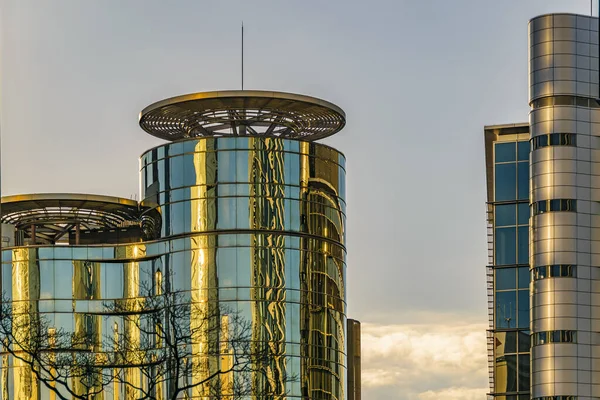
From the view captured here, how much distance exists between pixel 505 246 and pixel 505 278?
258cm

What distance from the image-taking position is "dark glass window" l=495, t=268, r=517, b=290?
112938mm

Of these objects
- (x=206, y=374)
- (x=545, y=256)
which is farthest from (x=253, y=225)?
(x=545, y=256)

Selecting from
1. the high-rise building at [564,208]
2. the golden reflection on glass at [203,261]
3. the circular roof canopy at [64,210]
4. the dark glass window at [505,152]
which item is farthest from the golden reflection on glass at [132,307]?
the high-rise building at [564,208]

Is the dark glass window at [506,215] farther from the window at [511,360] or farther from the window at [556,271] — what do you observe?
the window at [556,271]

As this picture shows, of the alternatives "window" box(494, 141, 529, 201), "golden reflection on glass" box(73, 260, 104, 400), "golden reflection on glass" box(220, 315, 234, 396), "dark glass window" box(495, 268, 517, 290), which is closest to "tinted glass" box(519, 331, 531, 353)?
"dark glass window" box(495, 268, 517, 290)

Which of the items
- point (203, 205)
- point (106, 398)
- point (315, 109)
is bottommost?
point (106, 398)

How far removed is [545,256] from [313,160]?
96.9 ft

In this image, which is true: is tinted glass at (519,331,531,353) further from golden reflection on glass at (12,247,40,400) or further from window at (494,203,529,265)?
golden reflection on glass at (12,247,40,400)

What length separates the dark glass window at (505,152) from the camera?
114m

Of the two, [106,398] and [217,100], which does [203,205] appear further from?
[106,398]

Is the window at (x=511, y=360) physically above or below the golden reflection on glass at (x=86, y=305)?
below

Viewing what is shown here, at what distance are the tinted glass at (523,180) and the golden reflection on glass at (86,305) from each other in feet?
130

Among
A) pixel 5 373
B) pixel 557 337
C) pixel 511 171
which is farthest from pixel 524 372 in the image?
pixel 5 373

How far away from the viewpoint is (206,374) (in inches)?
4749
